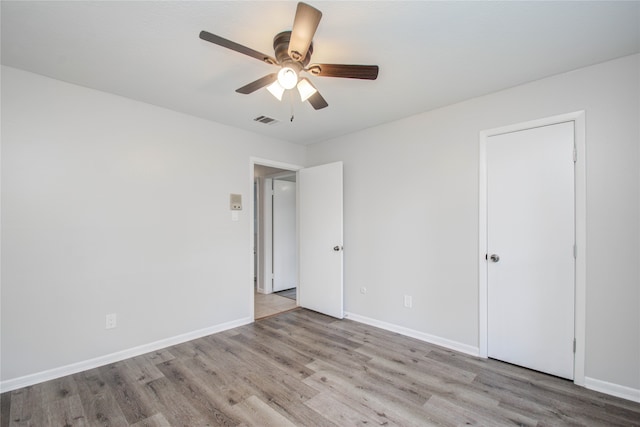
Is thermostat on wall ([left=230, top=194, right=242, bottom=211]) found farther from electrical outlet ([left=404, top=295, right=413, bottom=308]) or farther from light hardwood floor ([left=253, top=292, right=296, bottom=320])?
electrical outlet ([left=404, top=295, right=413, bottom=308])

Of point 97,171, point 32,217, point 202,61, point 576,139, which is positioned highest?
point 202,61

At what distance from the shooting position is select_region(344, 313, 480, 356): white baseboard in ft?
8.91

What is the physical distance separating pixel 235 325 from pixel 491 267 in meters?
2.90

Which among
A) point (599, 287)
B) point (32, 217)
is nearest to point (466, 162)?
point (599, 287)

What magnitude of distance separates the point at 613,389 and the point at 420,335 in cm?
145

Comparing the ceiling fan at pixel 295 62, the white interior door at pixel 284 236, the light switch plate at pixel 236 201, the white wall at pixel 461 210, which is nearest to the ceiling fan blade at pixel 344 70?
the ceiling fan at pixel 295 62

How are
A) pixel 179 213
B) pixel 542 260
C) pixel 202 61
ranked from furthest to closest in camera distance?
pixel 179 213, pixel 542 260, pixel 202 61

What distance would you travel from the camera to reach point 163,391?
6.98 ft

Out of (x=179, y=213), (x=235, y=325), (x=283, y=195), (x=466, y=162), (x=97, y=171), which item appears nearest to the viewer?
(x=97, y=171)

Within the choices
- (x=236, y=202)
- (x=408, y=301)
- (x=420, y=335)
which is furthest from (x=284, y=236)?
(x=420, y=335)

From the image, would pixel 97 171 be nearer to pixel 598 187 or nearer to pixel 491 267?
pixel 491 267

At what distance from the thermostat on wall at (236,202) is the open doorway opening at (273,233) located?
4.99 ft

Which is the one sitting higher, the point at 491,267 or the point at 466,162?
the point at 466,162

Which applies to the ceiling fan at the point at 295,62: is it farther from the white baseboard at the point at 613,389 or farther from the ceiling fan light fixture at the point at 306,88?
the white baseboard at the point at 613,389
